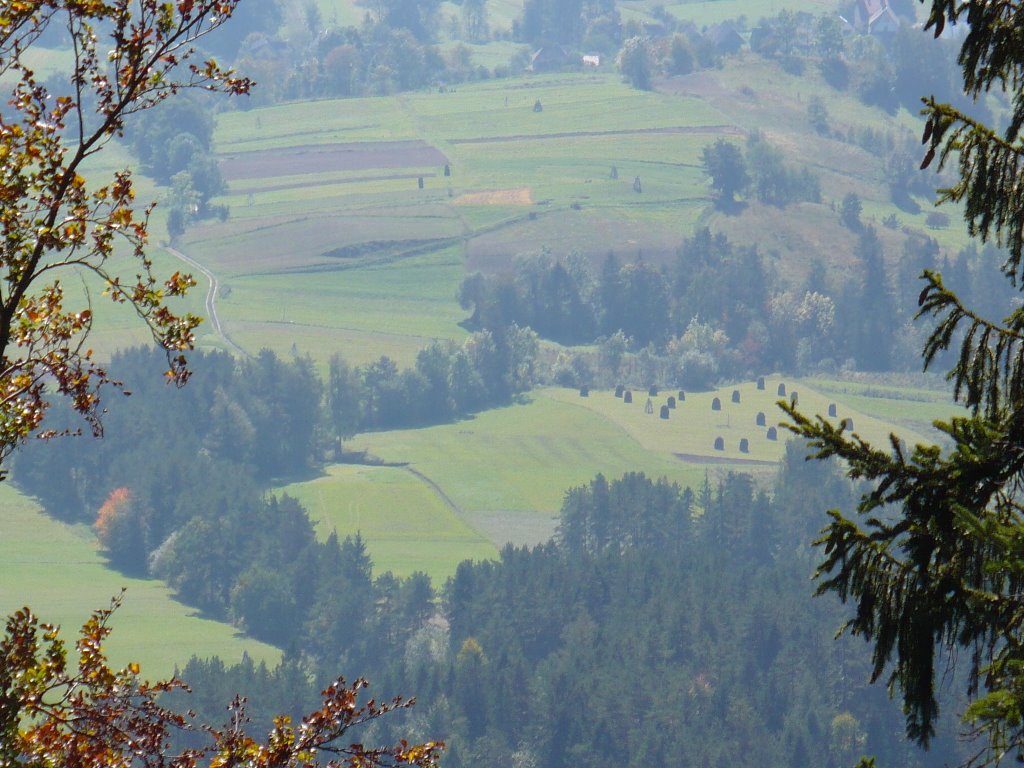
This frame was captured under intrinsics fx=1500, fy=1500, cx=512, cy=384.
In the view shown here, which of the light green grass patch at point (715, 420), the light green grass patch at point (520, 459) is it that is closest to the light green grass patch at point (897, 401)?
the light green grass patch at point (715, 420)

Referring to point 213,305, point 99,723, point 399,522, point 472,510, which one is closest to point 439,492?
point 472,510

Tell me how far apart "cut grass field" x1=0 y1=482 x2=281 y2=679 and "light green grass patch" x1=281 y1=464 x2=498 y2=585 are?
14.1 metres

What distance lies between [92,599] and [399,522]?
97.2 feet

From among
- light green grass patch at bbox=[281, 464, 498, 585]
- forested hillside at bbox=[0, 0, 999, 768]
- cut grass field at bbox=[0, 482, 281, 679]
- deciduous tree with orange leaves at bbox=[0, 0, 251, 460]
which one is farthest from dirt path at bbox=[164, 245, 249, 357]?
deciduous tree with orange leaves at bbox=[0, 0, 251, 460]

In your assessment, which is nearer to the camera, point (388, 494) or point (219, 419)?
point (388, 494)

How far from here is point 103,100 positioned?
506 inches

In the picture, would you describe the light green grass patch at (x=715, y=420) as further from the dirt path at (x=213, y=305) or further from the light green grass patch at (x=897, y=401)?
the dirt path at (x=213, y=305)

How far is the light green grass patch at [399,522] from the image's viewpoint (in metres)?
130

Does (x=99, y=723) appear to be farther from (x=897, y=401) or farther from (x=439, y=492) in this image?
(x=897, y=401)

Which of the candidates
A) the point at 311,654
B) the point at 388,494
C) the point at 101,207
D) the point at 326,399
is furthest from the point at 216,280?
the point at 101,207

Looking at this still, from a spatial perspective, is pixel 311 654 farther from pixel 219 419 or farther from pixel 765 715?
pixel 219 419

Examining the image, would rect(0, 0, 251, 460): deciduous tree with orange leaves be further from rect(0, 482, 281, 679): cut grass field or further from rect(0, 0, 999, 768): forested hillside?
rect(0, 482, 281, 679): cut grass field

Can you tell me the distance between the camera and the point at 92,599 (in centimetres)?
11769

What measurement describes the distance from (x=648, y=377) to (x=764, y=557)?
147 ft
